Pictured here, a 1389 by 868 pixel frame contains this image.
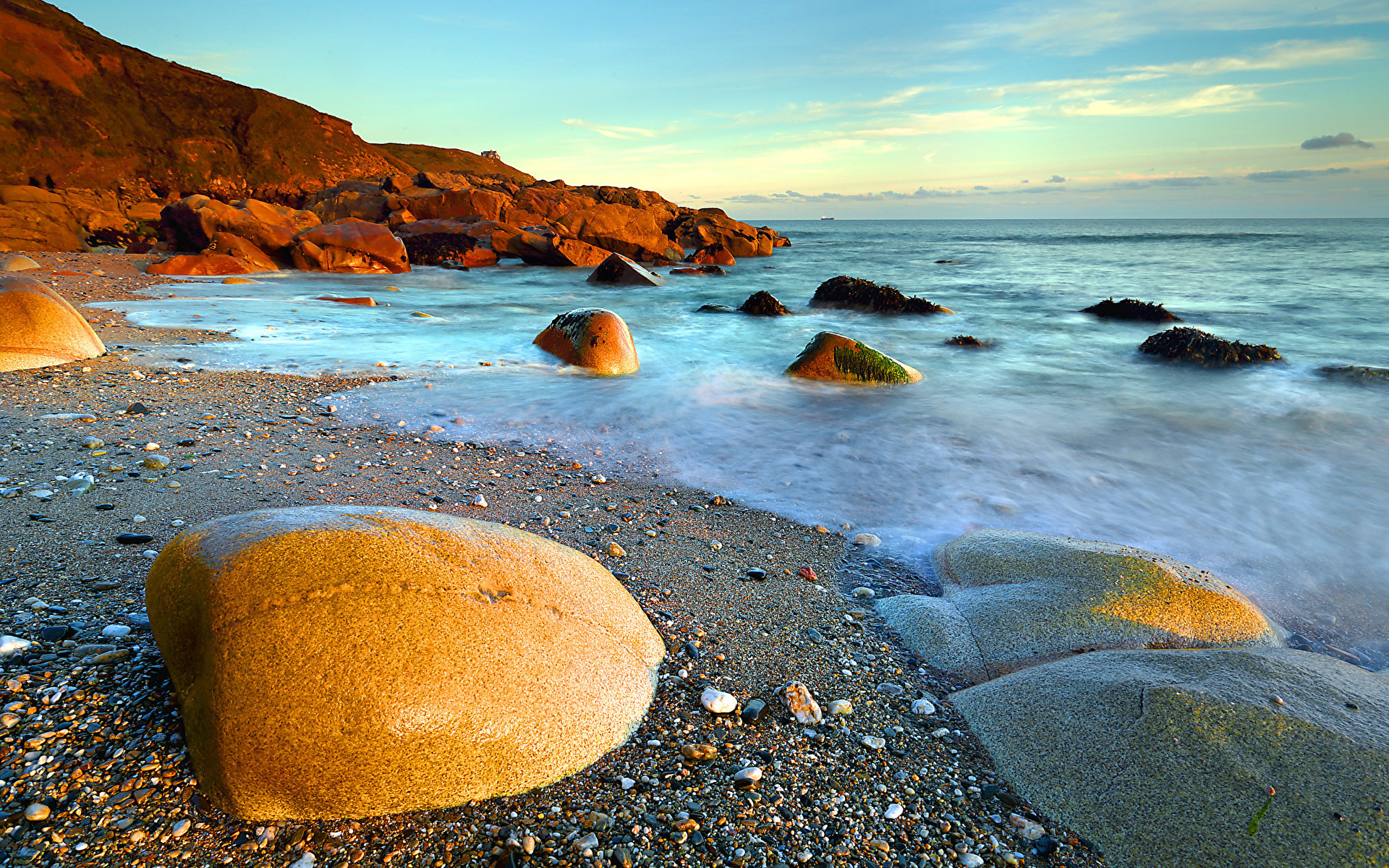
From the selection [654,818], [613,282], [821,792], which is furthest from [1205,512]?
[613,282]

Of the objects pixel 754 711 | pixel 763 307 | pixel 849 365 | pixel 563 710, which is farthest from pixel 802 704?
pixel 763 307

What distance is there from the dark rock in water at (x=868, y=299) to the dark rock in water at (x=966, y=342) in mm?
2949

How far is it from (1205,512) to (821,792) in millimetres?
3840

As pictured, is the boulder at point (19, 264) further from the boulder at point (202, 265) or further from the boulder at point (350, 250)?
the boulder at point (350, 250)

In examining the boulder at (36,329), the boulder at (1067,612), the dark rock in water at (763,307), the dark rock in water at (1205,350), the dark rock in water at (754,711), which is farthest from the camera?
the dark rock in water at (763,307)

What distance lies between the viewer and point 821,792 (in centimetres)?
177

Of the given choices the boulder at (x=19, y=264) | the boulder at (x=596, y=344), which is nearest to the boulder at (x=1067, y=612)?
the boulder at (x=596, y=344)

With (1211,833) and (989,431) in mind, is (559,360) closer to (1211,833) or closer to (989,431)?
(989,431)

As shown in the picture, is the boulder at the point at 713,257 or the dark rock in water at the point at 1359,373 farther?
the boulder at the point at 713,257

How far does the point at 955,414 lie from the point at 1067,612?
4.05 meters

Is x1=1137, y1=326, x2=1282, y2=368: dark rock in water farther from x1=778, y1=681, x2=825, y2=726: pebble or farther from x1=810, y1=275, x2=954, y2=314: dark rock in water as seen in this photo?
x1=778, y1=681, x2=825, y2=726: pebble

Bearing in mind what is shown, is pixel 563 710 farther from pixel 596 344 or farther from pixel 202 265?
pixel 202 265

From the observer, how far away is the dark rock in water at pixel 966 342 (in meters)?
10.3

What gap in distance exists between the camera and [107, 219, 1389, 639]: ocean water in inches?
156
